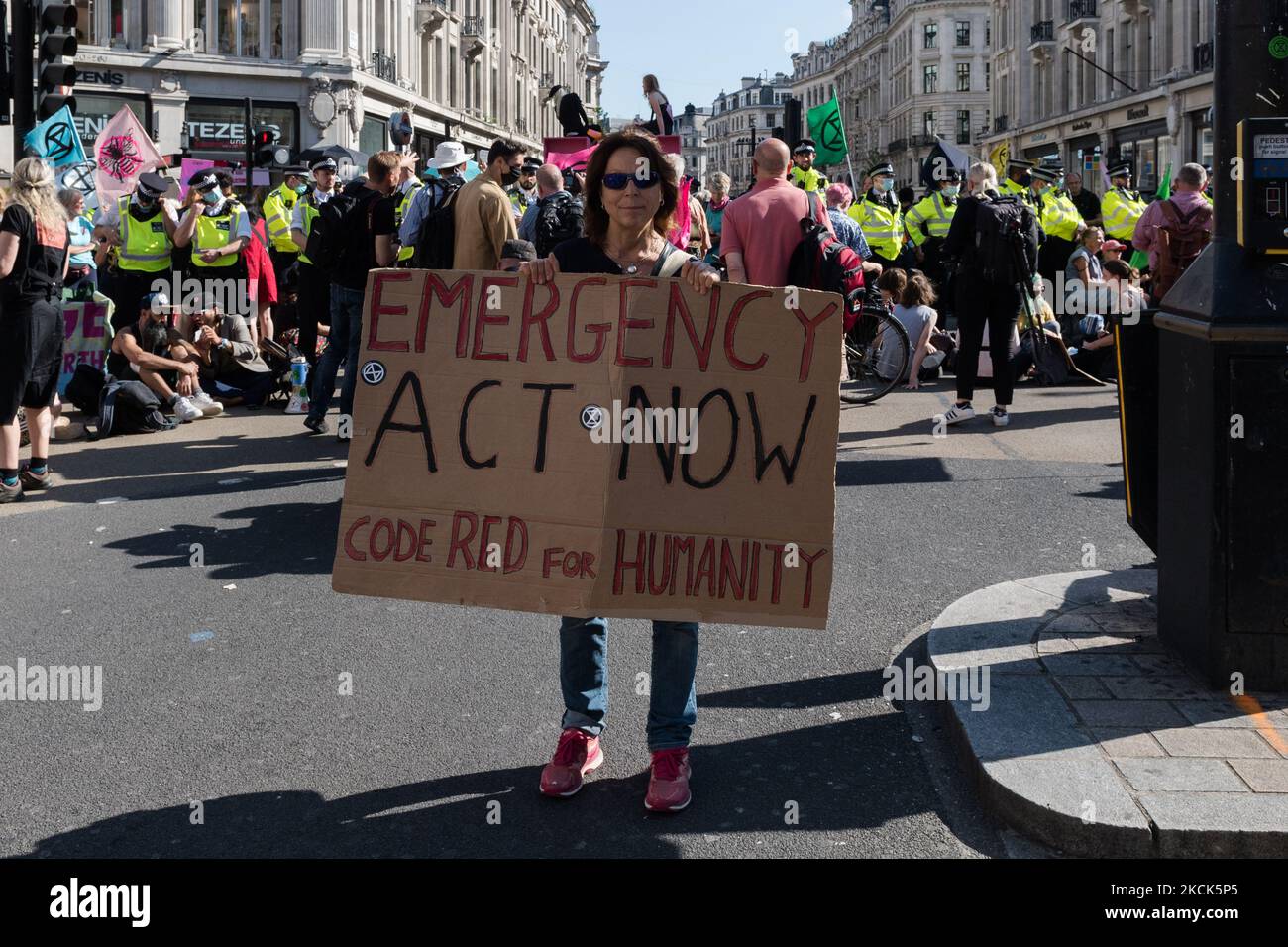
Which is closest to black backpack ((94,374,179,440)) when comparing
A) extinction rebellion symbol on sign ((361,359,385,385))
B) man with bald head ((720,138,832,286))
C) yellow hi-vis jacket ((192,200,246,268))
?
yellow hi-vis jacket ((192,200,246,268))

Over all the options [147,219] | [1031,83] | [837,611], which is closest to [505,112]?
[1031,83]

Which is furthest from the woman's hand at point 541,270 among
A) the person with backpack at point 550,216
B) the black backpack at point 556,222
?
the black backpack at point 556,222

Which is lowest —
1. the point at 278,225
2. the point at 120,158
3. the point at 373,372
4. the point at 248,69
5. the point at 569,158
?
the point at 373,372

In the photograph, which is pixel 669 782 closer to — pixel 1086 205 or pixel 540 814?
pixel 540 814

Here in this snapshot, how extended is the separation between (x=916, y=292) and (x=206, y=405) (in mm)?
6378

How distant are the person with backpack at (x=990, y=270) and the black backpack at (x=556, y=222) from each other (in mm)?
2761

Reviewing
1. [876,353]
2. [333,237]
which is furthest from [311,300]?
[876,353]

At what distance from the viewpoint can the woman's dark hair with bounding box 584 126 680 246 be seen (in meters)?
4.02

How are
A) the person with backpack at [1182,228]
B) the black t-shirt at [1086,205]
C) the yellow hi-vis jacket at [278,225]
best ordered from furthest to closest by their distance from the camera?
1. the black t-shirt at [1086,205]
2. the yellow hi-vis jacket at [278,225]
3. the person with backpack at [1182,228]

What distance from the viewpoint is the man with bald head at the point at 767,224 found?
899 cm

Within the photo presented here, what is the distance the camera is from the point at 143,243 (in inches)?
535

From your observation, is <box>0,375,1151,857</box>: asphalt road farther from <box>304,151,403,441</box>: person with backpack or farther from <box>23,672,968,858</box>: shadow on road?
<box>304,151,403,441</box>: person with backpack

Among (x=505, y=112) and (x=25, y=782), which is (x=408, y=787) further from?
(x=505, y=112)

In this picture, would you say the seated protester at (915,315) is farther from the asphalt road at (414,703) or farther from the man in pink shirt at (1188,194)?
the asphalt road at (414,703)
